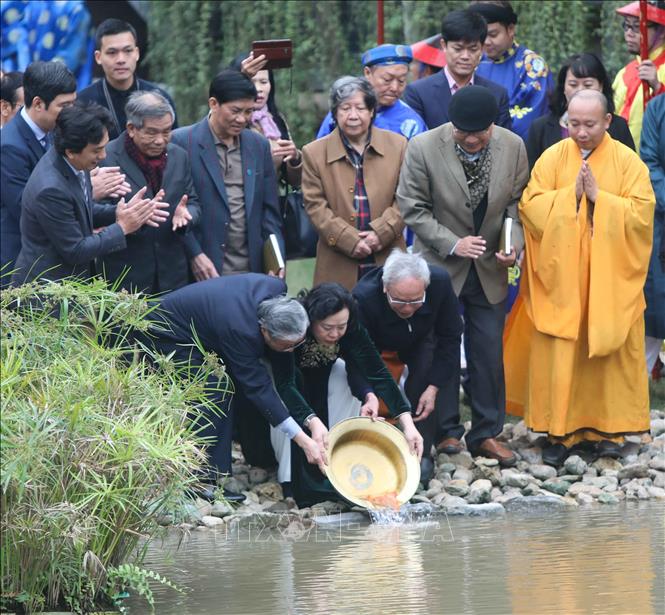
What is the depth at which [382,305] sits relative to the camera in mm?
8148

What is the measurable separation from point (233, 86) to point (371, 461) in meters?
2.22

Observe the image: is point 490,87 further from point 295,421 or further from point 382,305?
point 295,421

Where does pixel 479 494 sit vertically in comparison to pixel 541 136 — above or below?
below

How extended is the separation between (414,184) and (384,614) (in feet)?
10.9

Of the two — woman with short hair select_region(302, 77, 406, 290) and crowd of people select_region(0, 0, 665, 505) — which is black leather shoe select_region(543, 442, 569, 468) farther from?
woman with short hair select_region(302, 77, 406, 290)

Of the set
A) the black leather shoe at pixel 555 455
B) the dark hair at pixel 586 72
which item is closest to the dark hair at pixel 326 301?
the black leather shoe at pixel 555 455

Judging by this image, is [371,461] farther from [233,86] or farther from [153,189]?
[233,86]

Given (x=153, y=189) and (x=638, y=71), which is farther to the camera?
(x=638, y=71)

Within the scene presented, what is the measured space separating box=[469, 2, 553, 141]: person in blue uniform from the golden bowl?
2732 mm

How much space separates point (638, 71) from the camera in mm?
9477

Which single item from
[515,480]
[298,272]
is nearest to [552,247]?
[515,480]

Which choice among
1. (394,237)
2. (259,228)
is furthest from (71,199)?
(394,237)

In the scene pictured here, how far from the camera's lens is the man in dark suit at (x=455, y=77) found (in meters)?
9.09

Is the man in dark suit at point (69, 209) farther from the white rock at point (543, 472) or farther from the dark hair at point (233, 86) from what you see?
the white rock at point (543, 472)
